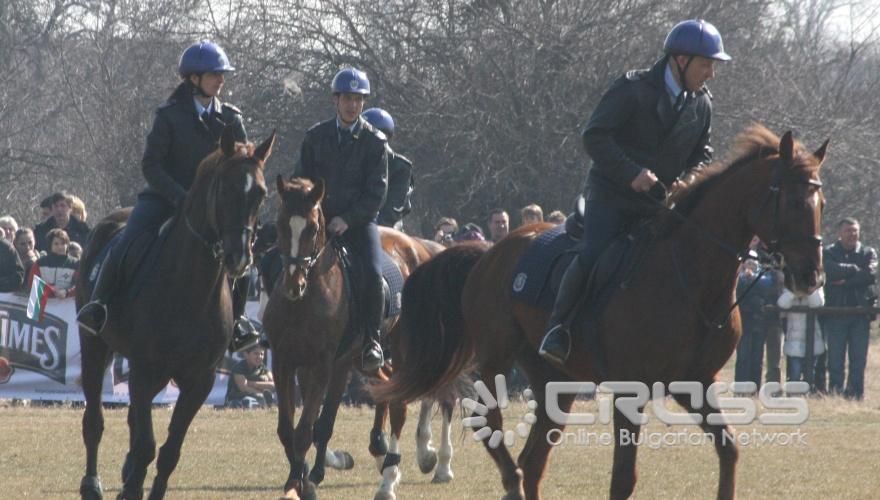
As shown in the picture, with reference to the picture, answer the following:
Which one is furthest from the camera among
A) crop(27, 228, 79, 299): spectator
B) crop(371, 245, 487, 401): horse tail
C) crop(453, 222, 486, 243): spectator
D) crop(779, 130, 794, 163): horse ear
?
crop(453, 222, 486, 243): spectator

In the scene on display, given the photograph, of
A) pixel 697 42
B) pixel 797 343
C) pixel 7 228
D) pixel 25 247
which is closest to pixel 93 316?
pixel 697 42

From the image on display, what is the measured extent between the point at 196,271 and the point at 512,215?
55.7 ft

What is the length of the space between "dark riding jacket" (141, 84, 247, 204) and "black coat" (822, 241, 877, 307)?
11.6 metres

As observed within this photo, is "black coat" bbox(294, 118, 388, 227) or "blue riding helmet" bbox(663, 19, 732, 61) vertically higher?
"blue riding helmet" bbox(663, 19, 732, 61)

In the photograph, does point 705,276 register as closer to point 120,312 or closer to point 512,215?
point 120,312

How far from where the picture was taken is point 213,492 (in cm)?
1109

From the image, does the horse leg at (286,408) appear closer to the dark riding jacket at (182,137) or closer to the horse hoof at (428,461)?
the horse hoof at (428,461)

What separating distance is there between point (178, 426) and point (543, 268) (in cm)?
248

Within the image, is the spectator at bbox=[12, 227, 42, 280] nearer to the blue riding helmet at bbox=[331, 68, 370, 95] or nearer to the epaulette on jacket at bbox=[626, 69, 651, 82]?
the blue riding helmet at bbox=[331, 68, 370, 95]

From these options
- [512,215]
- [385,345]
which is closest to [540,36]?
[512,215]

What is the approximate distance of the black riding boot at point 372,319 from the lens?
1144cm

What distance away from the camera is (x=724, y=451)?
28.6 feet

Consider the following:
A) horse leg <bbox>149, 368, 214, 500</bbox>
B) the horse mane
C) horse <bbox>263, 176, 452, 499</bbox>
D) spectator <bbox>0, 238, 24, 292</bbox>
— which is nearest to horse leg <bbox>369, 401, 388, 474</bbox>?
horse <bbox>263, 176, 452, 499</bbox>

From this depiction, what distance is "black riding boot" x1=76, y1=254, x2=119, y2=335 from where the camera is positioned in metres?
9.35
